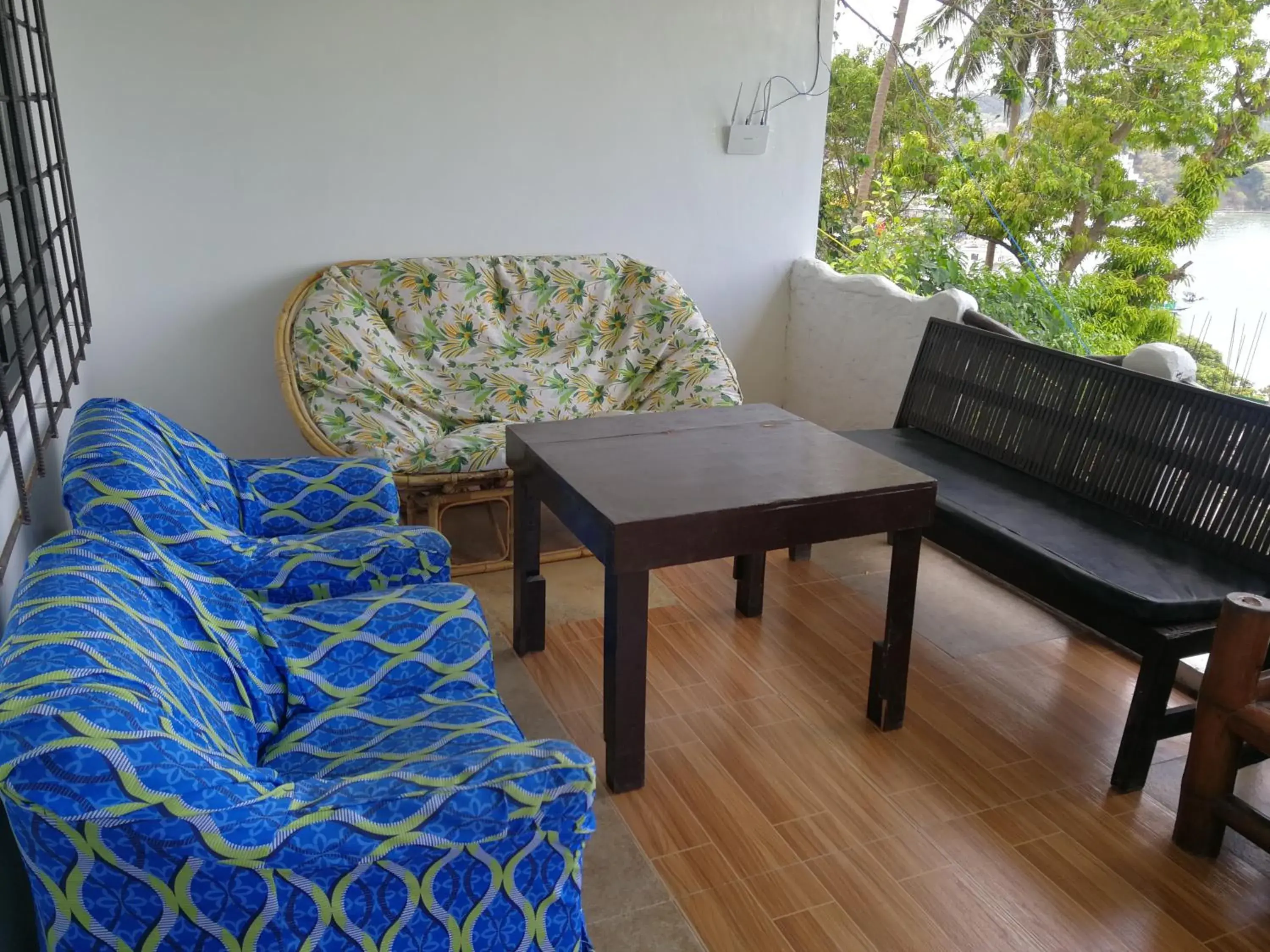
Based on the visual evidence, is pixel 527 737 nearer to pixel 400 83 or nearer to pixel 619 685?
pixel 619 685

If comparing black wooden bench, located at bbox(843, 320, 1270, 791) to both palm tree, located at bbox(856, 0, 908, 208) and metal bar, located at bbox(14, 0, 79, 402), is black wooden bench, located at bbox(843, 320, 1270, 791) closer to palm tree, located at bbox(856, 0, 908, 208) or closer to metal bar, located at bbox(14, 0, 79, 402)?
metal bar, located at bbox(14, 0, 79, 402)

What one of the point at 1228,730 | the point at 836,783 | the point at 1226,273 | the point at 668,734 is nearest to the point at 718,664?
the point at 668,734

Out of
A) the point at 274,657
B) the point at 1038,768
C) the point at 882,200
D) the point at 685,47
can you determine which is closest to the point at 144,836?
the point at 274,657

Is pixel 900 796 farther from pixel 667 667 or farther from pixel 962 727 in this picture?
pixel 667 667

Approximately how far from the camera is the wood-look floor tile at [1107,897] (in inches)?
75.9

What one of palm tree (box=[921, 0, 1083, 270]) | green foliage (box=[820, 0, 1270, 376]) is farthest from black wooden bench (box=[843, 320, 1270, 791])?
palm tree (box=[921, 0, 1083, 270])

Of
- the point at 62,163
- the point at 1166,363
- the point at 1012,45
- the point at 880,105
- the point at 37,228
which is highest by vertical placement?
the point at 1012,45

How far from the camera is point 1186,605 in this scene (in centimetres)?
227

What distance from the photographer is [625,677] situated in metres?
2.28

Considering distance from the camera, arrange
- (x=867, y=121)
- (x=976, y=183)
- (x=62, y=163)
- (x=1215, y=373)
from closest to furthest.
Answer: (x=62, y=163), (x=1215, y=373), (x=976, y=183), (x=867, y=121)

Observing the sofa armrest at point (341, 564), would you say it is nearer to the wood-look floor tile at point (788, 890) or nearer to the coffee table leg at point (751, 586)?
the wood-look floor tile at point (788, 890)

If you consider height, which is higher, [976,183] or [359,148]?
[359,148]

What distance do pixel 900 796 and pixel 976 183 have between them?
754cm

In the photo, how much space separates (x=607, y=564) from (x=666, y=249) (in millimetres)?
2576
